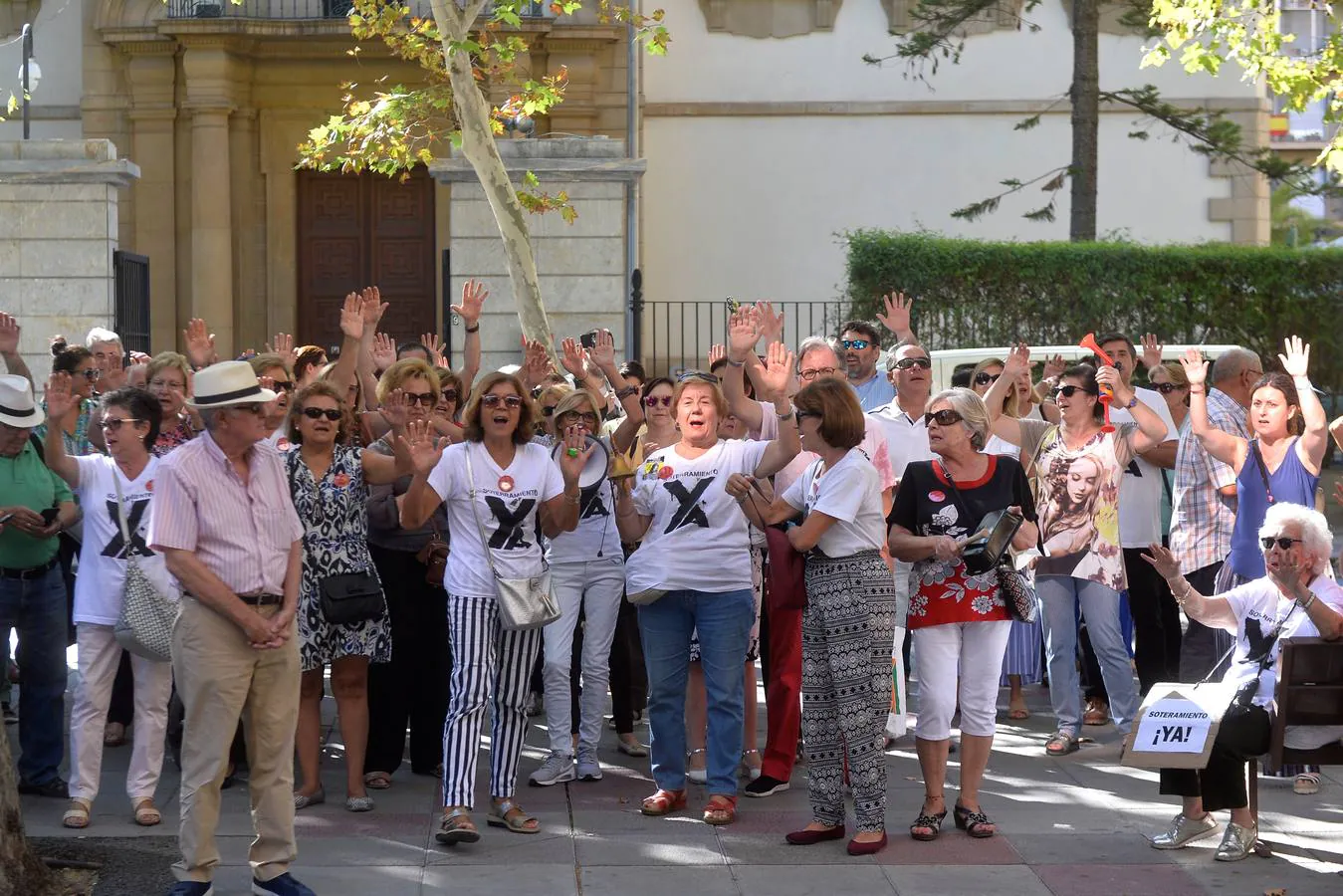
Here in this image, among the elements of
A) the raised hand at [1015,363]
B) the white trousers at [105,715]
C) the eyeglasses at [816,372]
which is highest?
the raised hand at [1015,363]

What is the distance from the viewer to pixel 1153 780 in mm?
8016

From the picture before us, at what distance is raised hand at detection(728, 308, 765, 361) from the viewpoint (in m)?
7.52

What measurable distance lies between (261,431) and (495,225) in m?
8.33

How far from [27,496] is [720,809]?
332 cm

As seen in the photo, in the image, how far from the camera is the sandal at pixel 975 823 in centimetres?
698

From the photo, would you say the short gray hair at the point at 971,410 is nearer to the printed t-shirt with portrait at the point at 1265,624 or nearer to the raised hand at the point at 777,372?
the raised hand at the point at 777,372

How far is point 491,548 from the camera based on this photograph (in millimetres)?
6969

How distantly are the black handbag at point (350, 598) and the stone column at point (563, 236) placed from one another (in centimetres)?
711

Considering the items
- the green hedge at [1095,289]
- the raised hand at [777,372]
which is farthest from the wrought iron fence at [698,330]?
the raised hand at [777,372]

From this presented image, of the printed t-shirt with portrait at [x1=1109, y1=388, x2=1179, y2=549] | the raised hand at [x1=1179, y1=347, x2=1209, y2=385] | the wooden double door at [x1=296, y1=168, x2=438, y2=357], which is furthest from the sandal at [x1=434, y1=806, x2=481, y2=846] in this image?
the wooden double door at [x1=296, y1=168, x2=438, y2=357]

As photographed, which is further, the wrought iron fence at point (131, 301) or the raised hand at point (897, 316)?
the wrought iron fence at point (131, 301)

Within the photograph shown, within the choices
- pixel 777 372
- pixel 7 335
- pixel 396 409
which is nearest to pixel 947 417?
pixel 777 372

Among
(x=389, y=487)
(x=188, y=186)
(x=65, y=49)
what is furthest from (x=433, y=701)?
(x=65, y=49)

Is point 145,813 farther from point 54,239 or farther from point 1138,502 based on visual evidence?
point 54,239
